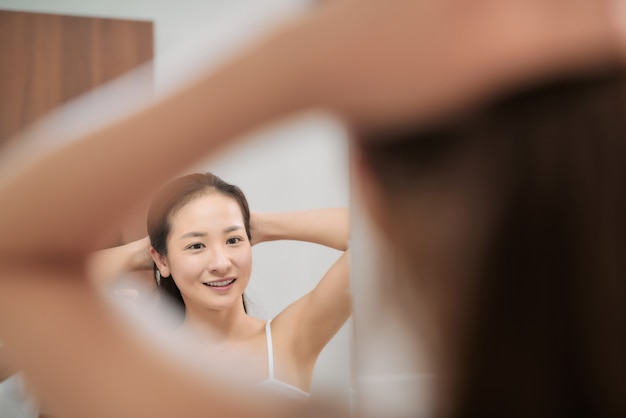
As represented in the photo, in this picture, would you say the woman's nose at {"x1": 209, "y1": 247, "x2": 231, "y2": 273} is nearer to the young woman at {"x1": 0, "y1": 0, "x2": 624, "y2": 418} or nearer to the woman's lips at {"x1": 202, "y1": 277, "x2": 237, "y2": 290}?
the woman's lips at {"x1": 202, "y1": 277, "x2": 237, "y2": 290}

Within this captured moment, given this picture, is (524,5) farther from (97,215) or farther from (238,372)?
(238,372)

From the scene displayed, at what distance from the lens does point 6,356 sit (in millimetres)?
294

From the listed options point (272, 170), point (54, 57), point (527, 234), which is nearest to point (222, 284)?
point (272, 170)

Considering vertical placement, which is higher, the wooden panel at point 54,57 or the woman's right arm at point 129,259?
the wooden panel at point 54,57

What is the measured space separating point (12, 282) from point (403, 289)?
195 mm

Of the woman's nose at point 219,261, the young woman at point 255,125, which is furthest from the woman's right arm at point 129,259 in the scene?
the young woman at point 255,125

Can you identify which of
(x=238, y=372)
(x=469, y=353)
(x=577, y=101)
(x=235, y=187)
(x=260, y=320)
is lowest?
(x=238, y=372)

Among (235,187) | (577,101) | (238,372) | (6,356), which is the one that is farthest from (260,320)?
(577,101)

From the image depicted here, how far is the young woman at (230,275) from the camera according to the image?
51.9 inches

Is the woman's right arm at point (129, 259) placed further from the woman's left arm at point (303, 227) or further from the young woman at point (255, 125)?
the young woman at point (255, 125)

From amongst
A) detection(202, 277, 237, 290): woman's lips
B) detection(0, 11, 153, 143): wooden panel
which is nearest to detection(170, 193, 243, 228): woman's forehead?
detection(202, 277, 237, 290): woman's lips

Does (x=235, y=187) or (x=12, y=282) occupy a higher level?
(x=235, y=187)

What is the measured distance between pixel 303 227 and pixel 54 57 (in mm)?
757

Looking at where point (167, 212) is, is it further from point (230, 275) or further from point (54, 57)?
point (54, 57)
